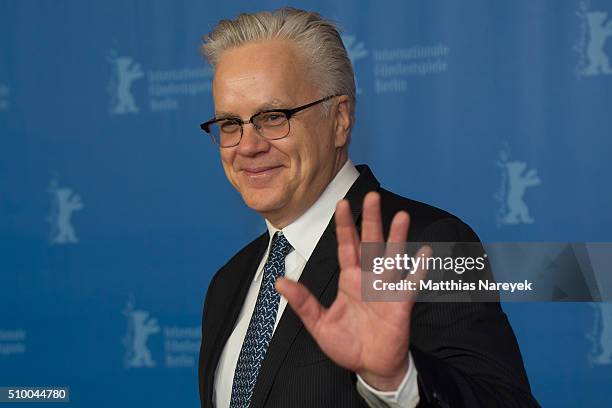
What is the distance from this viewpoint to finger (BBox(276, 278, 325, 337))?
1.28 meters

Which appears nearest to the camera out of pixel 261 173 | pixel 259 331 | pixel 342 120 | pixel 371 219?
pixel 371 219

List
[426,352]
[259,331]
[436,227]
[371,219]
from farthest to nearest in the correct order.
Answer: [259,331] < [436,227] < [426,352] < [371,219]

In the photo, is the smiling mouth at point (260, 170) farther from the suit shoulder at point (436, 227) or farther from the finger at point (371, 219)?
the finger at point (371, 219)

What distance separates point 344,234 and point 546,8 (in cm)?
235

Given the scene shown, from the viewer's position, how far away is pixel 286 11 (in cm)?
206

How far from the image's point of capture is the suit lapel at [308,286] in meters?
1.73

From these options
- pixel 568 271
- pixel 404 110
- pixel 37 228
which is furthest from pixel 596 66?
pixel 37 228

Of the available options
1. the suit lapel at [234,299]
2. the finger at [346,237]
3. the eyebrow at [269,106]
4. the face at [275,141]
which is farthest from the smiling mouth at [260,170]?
the finger at [346,237]

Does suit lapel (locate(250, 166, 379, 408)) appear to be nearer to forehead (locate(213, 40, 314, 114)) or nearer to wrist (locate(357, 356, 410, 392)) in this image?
forehead (locate(213, 40, 314, 114))

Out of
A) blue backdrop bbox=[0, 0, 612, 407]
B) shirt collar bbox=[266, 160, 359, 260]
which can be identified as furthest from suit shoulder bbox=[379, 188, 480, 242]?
blue backdrop bbox=[0, 0, 612, 407]

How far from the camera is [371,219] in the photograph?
1.28m

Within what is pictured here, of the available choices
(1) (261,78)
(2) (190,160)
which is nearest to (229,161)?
(1) (261,78)

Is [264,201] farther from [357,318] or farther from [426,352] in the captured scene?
[357,318]

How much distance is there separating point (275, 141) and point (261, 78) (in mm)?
144
